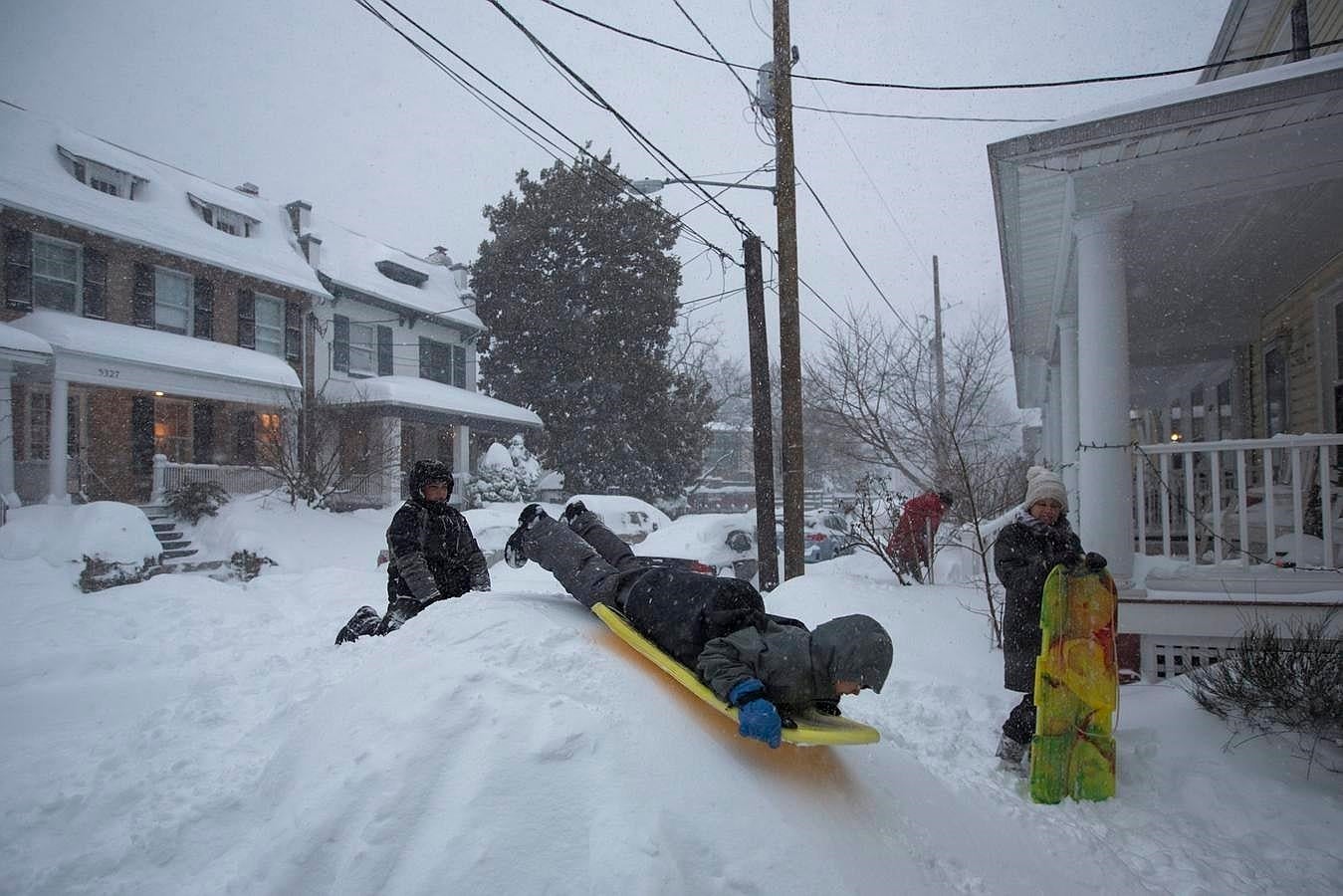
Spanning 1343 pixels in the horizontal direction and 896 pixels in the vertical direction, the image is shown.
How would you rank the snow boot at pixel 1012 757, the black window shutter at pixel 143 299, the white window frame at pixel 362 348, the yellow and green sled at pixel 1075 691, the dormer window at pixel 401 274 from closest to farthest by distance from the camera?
the yellow and green sled at pixel 1075 691, the snow boot at pixel 1012 757, the black window shutter at pixel 143 299, the white window frame at pixel 362 348, the dormer window at pixel 401 274

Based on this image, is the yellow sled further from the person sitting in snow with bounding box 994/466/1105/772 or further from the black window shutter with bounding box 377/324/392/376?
the black window shutter with bounding box 377/324/392/376

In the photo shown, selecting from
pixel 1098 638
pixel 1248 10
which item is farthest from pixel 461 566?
pixel 1248 10

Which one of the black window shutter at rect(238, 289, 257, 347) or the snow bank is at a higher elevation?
the black window shutter at rect(238, 289, 257, 347)

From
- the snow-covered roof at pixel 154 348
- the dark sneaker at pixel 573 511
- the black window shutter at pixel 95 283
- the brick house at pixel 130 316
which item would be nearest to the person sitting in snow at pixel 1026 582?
the dark sneaker at pixel 573 511

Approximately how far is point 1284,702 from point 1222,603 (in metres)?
1.02

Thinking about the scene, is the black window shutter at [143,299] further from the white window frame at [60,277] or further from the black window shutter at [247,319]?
the black window shutter at [247,319]

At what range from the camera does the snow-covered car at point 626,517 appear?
14.5 metres

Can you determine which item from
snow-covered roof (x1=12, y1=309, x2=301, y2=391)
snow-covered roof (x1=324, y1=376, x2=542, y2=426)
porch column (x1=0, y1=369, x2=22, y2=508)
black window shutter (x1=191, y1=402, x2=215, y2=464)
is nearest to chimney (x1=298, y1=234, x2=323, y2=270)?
snow-covered roof (x1=324, y1=376, x2=542, y2=426)

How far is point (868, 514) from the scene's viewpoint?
829cm

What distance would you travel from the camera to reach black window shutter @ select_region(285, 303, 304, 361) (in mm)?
17406

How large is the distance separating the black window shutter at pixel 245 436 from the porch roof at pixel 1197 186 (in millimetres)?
16130

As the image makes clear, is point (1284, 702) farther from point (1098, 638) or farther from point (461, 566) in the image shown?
point (461, 566)

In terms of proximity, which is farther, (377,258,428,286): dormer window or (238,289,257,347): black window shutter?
(377,258,428,286): dormer window

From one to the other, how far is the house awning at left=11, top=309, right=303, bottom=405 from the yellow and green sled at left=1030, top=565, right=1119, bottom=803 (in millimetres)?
14928
